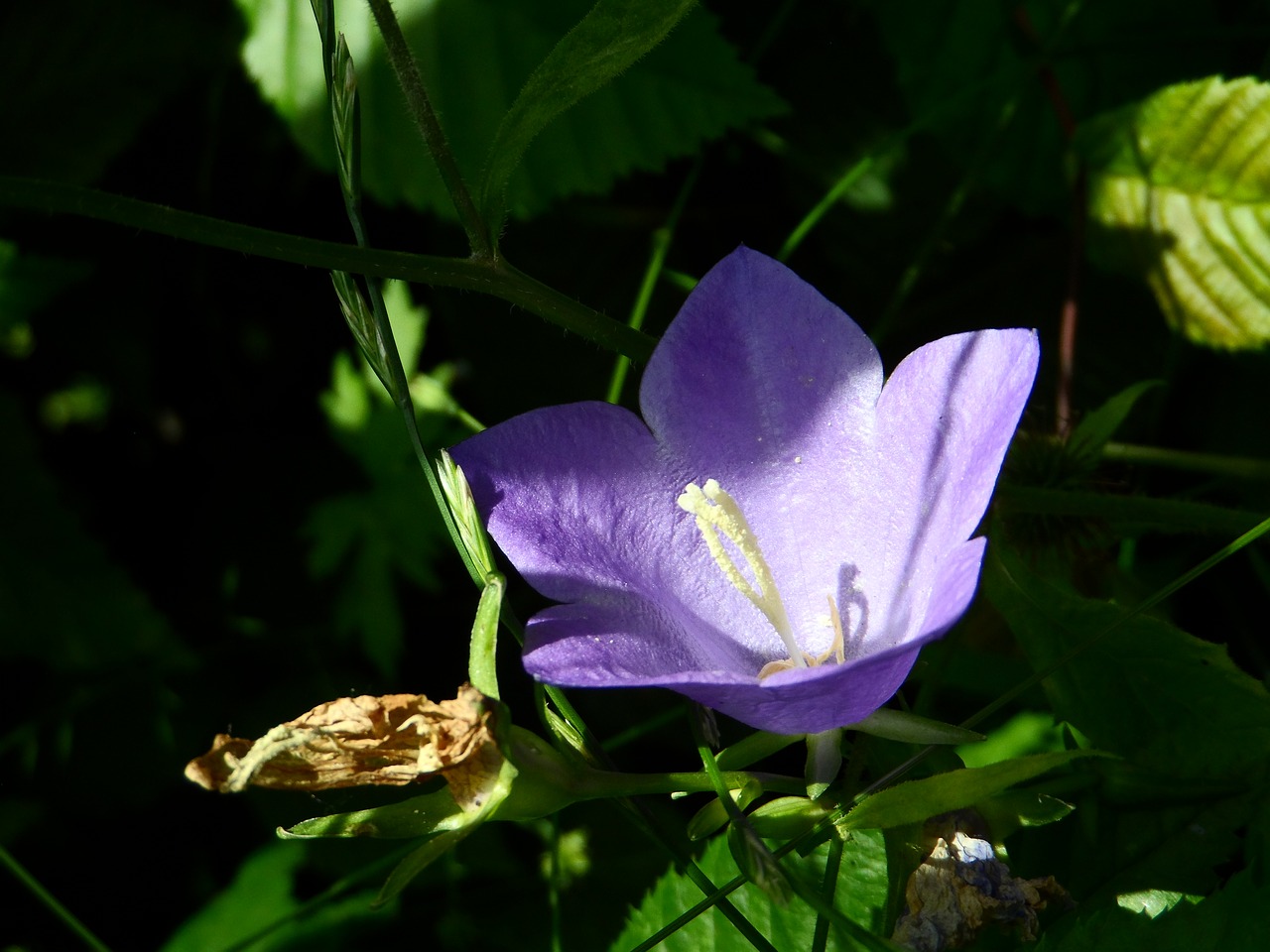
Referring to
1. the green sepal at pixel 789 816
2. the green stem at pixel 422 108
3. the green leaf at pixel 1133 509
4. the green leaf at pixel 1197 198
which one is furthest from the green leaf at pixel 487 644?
the green leaf at pixel 1197 198

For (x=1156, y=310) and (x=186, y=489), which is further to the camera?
(x=186, y=489)

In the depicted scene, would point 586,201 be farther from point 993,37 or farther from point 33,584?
point 33,584

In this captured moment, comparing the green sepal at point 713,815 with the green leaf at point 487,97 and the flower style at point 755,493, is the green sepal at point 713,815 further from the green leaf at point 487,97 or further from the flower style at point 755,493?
the green leaf at point 487,97

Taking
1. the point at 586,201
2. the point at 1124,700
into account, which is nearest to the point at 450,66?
the point at 586,201

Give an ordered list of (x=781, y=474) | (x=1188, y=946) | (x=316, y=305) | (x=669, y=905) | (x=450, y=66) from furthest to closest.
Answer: (x=316, y=305)
(x=450, y=66)
(x=669, y=905)
(x=781, y=474)
(x=1188, y=946)

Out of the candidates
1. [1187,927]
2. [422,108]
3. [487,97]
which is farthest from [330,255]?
[1187,927]

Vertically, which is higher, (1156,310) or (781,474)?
(781,474)
